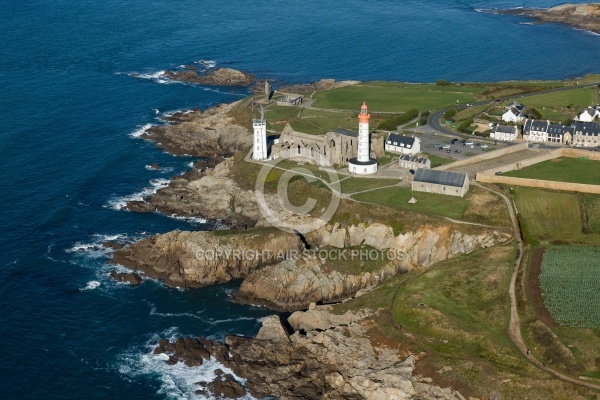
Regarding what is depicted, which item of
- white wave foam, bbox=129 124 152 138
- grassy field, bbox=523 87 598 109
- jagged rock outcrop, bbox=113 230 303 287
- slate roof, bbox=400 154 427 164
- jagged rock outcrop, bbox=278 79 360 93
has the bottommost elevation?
jagged rock outcrop, bbox=113 230 303 287

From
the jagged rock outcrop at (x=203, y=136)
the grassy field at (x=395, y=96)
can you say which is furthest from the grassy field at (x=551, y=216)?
the jagged rock outcrop at (x=203, y=136)

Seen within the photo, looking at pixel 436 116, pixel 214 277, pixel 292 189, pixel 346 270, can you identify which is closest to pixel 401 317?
pixel 346 270

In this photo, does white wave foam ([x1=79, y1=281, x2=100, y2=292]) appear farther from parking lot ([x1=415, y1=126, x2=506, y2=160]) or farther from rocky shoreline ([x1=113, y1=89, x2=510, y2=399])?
parking lot ([x1=415, y1=126, x2=506, y2=160])

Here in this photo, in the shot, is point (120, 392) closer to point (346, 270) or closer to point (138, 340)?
point (138, 340)

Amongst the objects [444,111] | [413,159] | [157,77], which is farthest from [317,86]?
[413,159]

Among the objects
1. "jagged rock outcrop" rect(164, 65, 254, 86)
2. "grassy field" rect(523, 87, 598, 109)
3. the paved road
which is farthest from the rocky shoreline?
"grassy field" rect(523, 87, 598, 109)

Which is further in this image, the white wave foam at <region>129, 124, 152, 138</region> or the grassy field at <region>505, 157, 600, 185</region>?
the white wave foam at <region>129, 124, 152, 138</region>

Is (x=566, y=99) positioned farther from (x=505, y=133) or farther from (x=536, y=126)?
(x=505, y=133)
